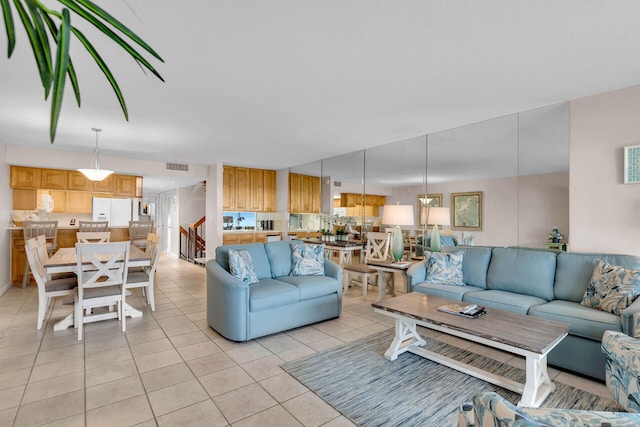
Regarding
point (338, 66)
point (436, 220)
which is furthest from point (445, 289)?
point (338, 66)

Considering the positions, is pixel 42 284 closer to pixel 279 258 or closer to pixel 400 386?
pixel 279 258

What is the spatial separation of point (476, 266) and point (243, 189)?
5.62 metres

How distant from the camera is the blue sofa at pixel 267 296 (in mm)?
3182

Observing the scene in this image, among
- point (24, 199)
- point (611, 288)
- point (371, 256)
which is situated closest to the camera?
point (611, 288)

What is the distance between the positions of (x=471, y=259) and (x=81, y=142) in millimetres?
6041

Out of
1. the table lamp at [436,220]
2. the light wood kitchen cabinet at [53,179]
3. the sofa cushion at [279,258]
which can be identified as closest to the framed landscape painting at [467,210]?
the table lamp at [436,220]

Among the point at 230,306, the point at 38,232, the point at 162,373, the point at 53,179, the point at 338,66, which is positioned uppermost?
the point at 338,66

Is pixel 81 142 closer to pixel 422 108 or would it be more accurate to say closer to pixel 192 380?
pixel 192 380

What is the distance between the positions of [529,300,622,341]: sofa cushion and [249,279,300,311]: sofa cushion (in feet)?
7.53

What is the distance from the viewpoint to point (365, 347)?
10.1ft

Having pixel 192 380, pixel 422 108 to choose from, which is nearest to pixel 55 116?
pixel 192 380

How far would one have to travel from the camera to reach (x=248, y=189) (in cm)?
791

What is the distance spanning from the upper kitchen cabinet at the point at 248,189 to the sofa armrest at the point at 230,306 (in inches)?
167

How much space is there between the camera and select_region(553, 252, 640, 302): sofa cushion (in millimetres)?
2975
